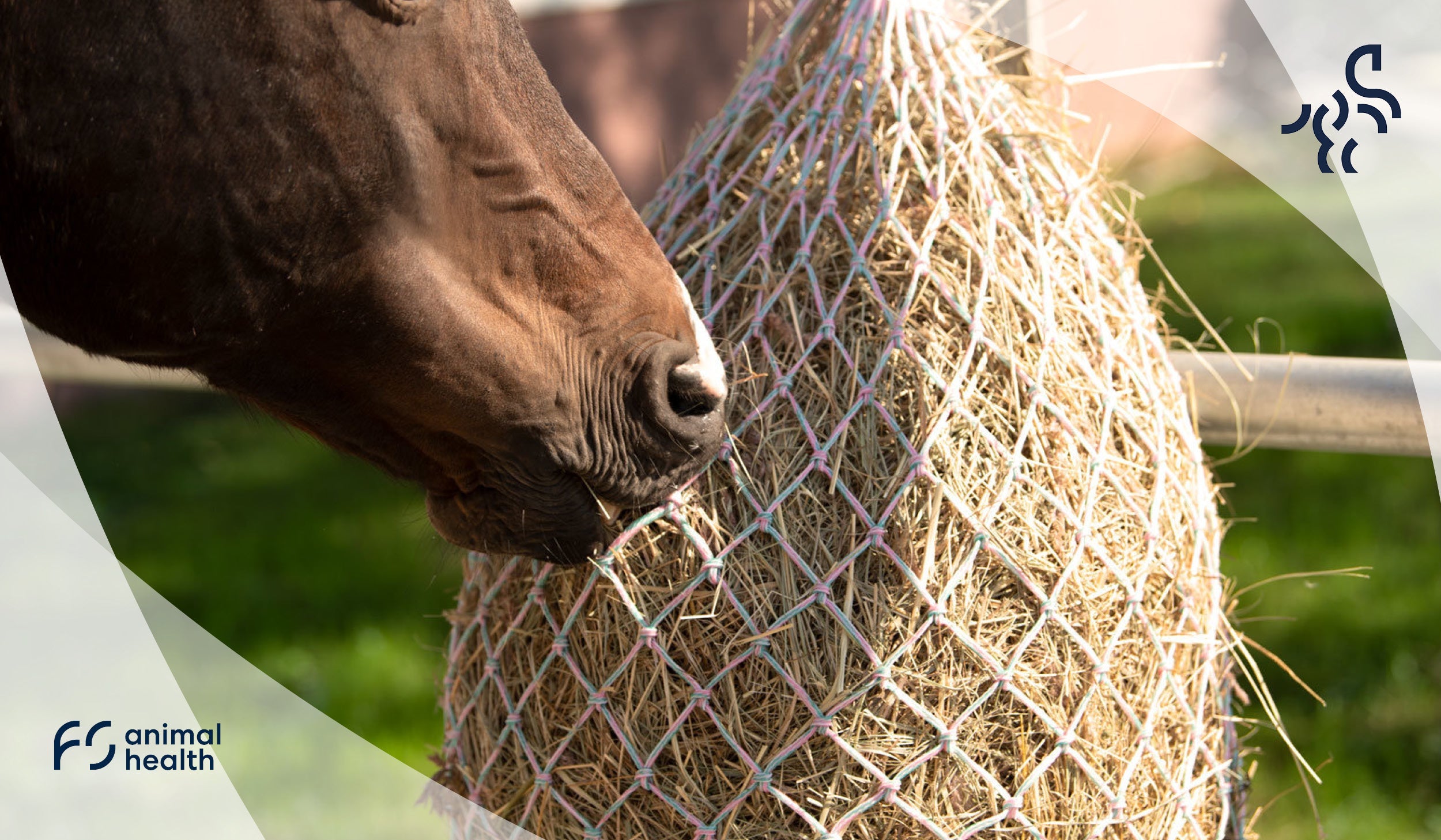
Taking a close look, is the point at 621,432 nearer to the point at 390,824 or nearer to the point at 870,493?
the point at 870,493

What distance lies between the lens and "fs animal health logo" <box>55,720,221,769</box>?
2.44 meters

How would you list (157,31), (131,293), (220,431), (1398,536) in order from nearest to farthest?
(157,31) < (131,293) < (1398,536) < (220,431)

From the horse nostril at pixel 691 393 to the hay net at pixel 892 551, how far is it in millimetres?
44

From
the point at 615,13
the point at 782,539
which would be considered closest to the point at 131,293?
the point at 782,539

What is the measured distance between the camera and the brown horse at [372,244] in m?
1.20

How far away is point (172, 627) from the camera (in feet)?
12.8

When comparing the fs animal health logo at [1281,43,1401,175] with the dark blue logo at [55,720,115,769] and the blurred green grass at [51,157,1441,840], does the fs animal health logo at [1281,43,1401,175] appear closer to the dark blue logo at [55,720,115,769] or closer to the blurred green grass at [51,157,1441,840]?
the blurred green grass at [51,157,1441,840]

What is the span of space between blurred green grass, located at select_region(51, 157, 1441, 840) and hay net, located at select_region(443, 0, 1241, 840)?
39cm

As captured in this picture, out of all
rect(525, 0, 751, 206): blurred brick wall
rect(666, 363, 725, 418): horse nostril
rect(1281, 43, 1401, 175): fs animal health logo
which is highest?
rect(1281, 43, 1401, 175): fs animal health logo

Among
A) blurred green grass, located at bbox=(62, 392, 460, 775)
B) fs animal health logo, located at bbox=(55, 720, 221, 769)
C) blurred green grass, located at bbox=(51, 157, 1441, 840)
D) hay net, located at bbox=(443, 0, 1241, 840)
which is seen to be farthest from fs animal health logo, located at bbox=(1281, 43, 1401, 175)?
fs animal health logo, located at bbox=(55, 720, 221, 769)

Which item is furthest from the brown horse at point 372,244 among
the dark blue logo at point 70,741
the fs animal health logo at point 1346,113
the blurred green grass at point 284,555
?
the dark blue logo at point 70,741

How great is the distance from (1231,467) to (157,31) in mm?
3881

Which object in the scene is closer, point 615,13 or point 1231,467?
point 1231,467

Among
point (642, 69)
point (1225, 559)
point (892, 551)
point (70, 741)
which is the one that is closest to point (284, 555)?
point (70, 741)
